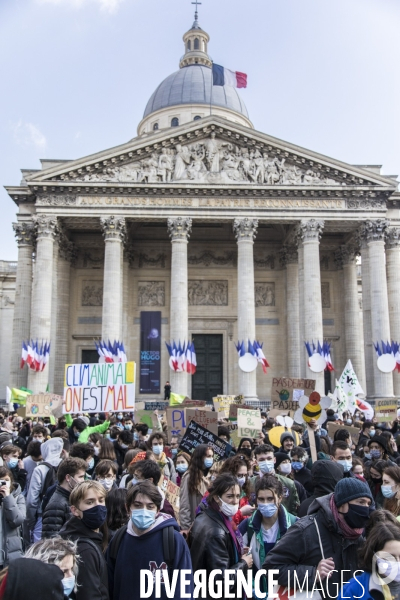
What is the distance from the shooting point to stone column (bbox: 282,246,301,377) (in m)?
34.2

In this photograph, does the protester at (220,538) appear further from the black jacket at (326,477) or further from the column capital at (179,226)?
the column capital at (179,226)

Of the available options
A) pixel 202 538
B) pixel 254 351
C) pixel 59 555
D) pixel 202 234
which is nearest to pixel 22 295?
pixel 202 234

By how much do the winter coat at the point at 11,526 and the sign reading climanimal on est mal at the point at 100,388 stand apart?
25.9 ft

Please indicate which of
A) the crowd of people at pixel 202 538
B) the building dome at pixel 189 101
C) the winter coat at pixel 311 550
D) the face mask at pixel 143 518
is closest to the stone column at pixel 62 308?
the building dome at pixel 189 101

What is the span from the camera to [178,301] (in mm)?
31203

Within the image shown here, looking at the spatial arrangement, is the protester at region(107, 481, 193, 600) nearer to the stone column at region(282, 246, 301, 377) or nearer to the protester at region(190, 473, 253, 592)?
the protester at region(190, 473, 253, 592)

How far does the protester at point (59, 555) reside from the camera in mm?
3260

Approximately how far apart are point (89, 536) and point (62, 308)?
30.8 m

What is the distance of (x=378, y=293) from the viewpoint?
31.3 meters

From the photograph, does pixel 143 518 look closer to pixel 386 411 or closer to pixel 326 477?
pixel 326 477

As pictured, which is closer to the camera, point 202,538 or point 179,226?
point 202,538

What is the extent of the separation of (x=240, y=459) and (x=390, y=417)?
10.7 metres

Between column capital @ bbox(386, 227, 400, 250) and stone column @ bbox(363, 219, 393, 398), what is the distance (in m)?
1.46

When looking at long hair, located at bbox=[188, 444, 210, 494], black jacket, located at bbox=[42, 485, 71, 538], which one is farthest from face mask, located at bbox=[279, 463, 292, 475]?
black jacket, located at bbox=[42, 485, 71, 538]
